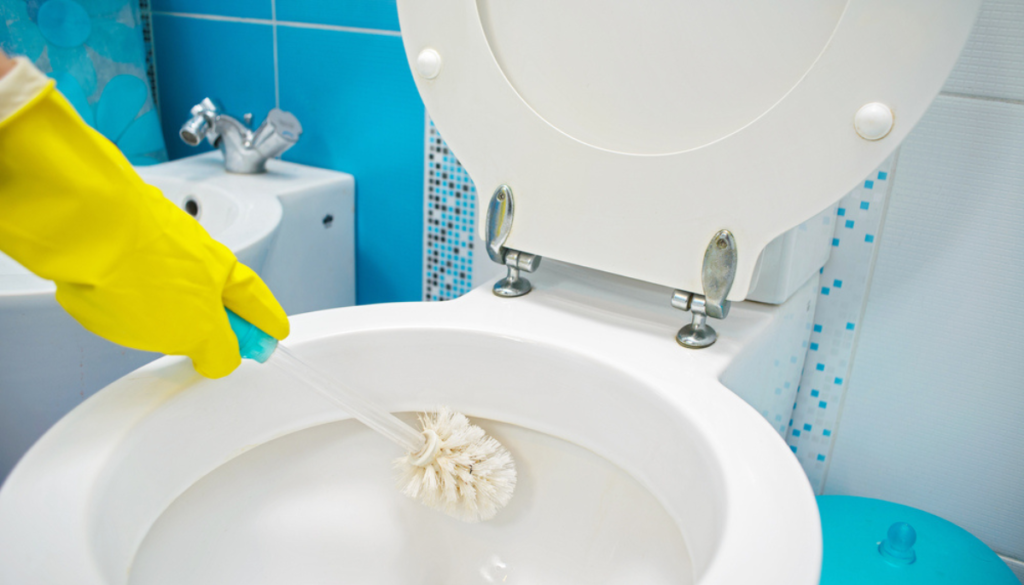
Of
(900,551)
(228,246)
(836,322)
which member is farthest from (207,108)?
(900,551)

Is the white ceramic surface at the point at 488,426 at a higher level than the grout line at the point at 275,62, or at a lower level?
lower

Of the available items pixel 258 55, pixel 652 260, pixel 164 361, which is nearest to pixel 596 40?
pixel 652 260

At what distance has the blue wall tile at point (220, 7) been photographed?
3.28 feet

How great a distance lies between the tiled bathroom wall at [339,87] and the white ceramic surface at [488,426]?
14.3 inches

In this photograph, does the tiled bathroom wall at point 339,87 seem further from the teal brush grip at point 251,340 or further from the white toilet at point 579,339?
the teal brush grip at point 251,340

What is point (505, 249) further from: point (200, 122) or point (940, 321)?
point (200, 122)

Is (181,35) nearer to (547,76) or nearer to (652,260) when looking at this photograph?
(547,76)

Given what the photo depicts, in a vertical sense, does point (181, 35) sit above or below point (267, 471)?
above

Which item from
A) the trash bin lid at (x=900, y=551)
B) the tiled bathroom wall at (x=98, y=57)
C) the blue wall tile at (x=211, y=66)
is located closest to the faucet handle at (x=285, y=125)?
the blue wall tile at (x=211, y=66)

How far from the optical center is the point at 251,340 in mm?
455

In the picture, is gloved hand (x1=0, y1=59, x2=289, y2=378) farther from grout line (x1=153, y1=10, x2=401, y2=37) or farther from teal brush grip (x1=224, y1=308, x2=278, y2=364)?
grout line (x1=153, y1=10, x2=401, y2=37)

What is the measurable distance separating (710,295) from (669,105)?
147 millimetres

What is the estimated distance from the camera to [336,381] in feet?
1.67

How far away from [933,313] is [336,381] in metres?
0.57
